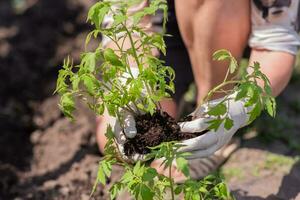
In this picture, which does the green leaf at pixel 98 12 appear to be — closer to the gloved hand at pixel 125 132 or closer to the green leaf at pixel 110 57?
the green leaf at pixel 110 57

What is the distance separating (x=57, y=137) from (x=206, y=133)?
1.28 metres

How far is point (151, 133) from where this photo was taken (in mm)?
1798

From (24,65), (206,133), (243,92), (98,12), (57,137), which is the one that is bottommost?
(57,137)

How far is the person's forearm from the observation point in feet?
7.01

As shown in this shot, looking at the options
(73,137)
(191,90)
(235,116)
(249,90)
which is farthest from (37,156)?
(249,90)

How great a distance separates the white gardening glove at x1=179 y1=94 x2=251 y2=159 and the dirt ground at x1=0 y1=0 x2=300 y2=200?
0.34 meters

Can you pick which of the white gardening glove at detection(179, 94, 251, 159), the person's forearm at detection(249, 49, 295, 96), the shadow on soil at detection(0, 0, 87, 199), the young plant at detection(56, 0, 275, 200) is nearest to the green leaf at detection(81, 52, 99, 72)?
the young plant at detection(56, 0, 275, 200)

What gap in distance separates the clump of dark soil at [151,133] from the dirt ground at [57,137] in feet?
1.47

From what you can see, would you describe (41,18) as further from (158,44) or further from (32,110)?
(158,44)

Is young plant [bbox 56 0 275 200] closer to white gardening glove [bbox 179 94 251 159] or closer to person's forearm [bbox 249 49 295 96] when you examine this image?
white gardening glove [bbox 179 94 251 159]

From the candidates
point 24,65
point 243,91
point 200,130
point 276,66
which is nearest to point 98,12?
point 243,91

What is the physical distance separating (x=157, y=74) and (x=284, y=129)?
1.29 metres

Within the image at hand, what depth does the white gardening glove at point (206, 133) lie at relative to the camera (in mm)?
1808

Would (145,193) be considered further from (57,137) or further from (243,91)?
(57,137)
